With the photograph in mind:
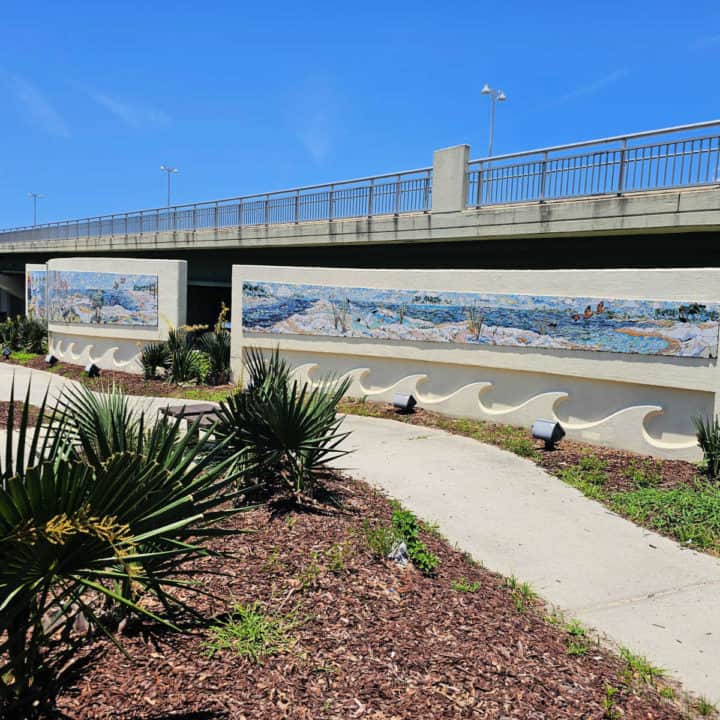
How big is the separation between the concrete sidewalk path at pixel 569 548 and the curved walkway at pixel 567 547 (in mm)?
10

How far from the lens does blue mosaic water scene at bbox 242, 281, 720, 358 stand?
923 cm

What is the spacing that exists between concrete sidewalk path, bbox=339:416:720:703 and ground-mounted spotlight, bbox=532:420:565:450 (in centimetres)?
70

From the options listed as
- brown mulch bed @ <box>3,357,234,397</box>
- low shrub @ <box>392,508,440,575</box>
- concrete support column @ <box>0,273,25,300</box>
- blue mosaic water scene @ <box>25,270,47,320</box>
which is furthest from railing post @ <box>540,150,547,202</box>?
concrete support column @ <box>0,273,25,300</box>

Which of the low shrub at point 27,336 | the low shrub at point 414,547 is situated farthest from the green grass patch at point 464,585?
the low shrub at point 27,336

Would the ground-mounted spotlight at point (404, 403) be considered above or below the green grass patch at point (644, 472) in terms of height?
above

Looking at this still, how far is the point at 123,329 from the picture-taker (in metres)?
17.1

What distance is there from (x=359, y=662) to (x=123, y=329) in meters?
15.6

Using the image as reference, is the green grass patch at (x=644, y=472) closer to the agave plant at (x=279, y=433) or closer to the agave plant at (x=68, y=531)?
the agave plant at (x=279, y=433)

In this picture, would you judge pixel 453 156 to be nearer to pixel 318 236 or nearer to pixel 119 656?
pixel 318 236

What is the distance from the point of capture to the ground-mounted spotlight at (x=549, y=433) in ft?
30.7

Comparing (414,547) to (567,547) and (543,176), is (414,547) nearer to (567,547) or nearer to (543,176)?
(567,547)

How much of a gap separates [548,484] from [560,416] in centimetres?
286

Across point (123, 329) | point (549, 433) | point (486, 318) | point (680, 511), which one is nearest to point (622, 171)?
point (486, 318)

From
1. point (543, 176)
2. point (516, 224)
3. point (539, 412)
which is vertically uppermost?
point (543, 176)
